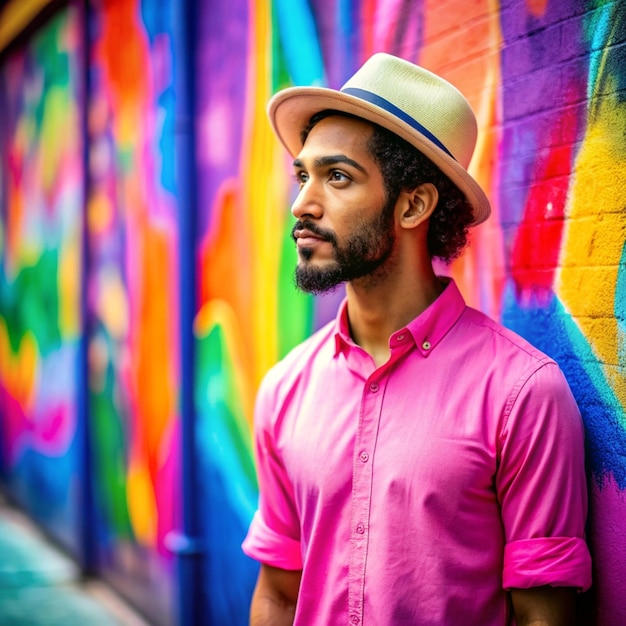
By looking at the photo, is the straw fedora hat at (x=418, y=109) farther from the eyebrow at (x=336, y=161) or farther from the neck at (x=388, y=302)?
the neck at (x=388, y=302)

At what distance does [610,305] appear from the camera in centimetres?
193

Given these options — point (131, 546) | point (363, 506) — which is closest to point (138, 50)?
point (131, 546)

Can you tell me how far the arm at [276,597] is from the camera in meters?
2.27

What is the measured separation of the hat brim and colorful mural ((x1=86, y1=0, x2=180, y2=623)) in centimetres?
187

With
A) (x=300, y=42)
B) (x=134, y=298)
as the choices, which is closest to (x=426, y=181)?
Answer: (x=300, y=42)

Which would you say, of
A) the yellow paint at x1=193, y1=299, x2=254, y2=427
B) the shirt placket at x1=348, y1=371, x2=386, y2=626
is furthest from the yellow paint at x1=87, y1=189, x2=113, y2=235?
the shirt placket at x1=348, y1=371, x2=386, y2=626

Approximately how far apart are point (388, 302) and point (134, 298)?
2.84 meters

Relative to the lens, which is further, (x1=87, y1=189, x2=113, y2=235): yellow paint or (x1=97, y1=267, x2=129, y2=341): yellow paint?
(x1=87, y1=189, x2=113, y2=235): yellow paint

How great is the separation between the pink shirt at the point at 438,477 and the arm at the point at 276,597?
0.59ft

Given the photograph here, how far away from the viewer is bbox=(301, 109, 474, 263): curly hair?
2.05 meters

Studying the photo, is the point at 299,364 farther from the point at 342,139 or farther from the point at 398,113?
the point at 398,113

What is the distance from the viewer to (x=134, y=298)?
15.4ft

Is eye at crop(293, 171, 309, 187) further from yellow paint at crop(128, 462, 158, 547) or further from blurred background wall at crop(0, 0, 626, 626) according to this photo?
yellow paint at crop(128, 462, 158, 547)

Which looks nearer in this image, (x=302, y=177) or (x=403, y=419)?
(x=403, y=419)
